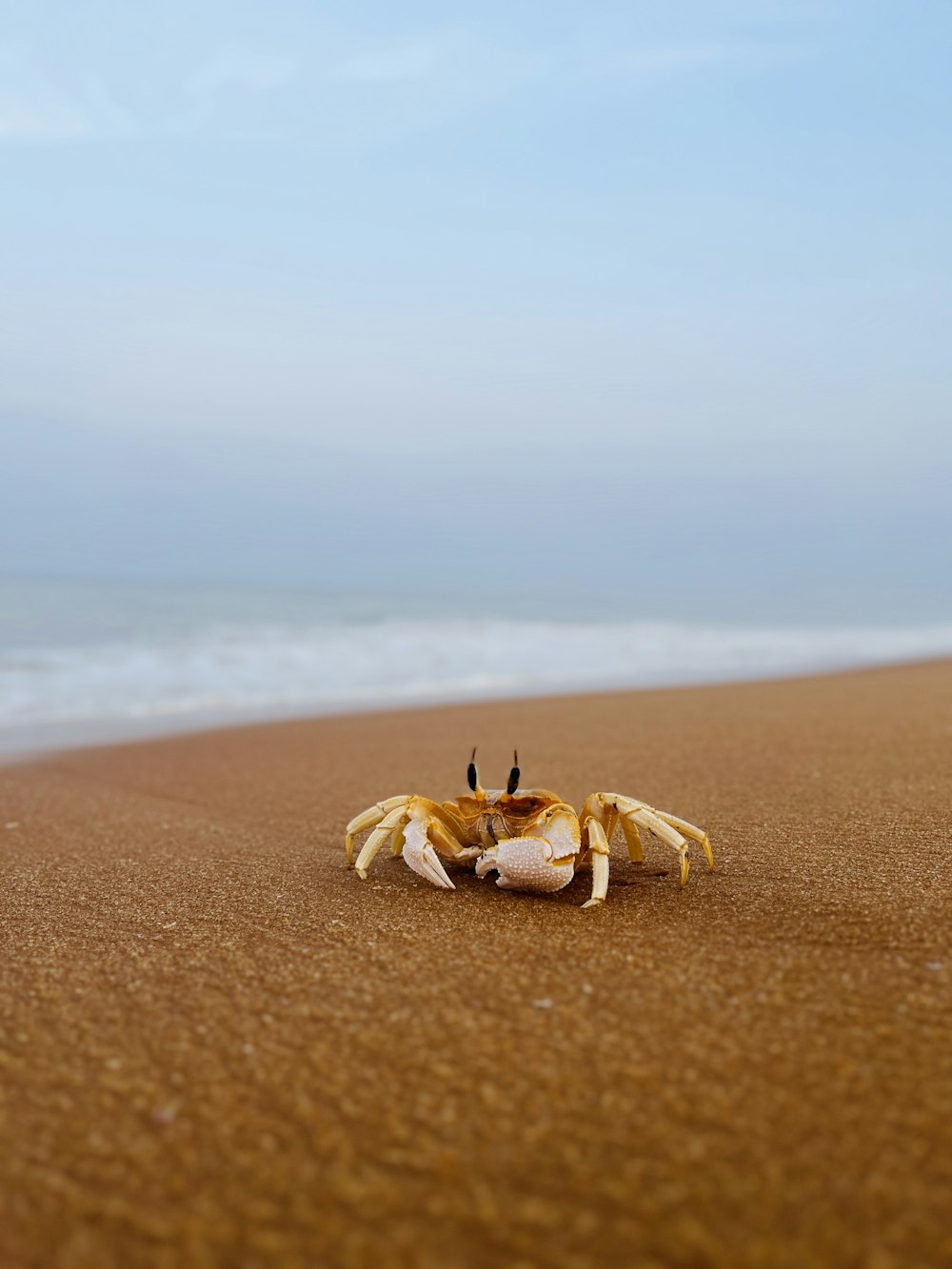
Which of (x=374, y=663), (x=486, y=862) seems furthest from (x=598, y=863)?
(x=374, y=663)

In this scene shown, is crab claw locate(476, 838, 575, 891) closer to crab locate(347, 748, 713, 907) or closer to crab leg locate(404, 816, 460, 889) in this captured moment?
crab locate(347, 748, 713, 907)

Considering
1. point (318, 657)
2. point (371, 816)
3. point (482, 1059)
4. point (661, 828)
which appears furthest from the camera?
point (318, 657)

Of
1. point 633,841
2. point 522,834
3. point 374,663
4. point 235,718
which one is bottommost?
point 633,841

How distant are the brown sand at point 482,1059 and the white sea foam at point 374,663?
839 centimetres

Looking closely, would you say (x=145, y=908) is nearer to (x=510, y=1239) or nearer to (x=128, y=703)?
(x=510, y=1239)

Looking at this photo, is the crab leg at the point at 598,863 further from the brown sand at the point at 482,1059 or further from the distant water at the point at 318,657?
the distant water at the point at 318,657

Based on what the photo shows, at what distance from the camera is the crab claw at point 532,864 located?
142 inches

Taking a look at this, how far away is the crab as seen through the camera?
3623mm

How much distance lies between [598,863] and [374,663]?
15.1 metres

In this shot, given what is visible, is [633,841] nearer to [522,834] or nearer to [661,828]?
[661,828]

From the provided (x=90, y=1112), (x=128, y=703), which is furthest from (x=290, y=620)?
(x=90, y=1112)

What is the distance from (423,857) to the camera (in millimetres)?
3857

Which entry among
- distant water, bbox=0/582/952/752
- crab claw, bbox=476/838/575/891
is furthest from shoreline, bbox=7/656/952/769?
crab claw, bbox=476/838/575/891

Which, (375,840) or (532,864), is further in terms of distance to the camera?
(375,840)
